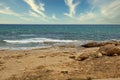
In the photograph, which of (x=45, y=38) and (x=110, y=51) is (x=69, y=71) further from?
(x=45, y=38)

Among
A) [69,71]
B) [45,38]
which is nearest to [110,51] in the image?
[69,71]

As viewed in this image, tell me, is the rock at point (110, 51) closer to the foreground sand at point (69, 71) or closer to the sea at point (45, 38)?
the foreground sand at point (69, 71)

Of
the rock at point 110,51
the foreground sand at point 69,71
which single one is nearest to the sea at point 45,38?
the rock at point 110,51

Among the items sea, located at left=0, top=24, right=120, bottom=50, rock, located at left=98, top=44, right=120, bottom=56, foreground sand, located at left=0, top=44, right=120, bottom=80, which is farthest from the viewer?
sea, located at left=0, top=24, right=120, bottom=50

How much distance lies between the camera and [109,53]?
12.7 meters

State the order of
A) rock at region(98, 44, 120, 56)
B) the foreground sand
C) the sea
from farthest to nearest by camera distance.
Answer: the sea < rock at region(98, 44, 120, 56) < the foreground sand

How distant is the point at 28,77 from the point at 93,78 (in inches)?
91.6

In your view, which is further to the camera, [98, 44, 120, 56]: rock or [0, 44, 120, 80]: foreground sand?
[98, 44, 120, 56]: rock

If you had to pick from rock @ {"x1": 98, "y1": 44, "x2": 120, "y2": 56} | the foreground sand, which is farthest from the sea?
the foreground sand

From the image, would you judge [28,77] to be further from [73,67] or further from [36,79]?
[73,67]

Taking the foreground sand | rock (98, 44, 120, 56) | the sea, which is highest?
rock (98, 44, 120, 56)

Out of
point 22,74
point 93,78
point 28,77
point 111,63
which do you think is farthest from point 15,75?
point 111,63

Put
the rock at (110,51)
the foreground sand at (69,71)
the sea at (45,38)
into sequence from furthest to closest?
the sea at (45,38)
the rock at (110,51)
the foreground sand at (69,71)

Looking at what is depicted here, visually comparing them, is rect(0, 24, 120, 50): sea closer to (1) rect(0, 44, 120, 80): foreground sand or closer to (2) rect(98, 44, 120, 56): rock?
(2) rect(98, 44, 120, 56): rock
